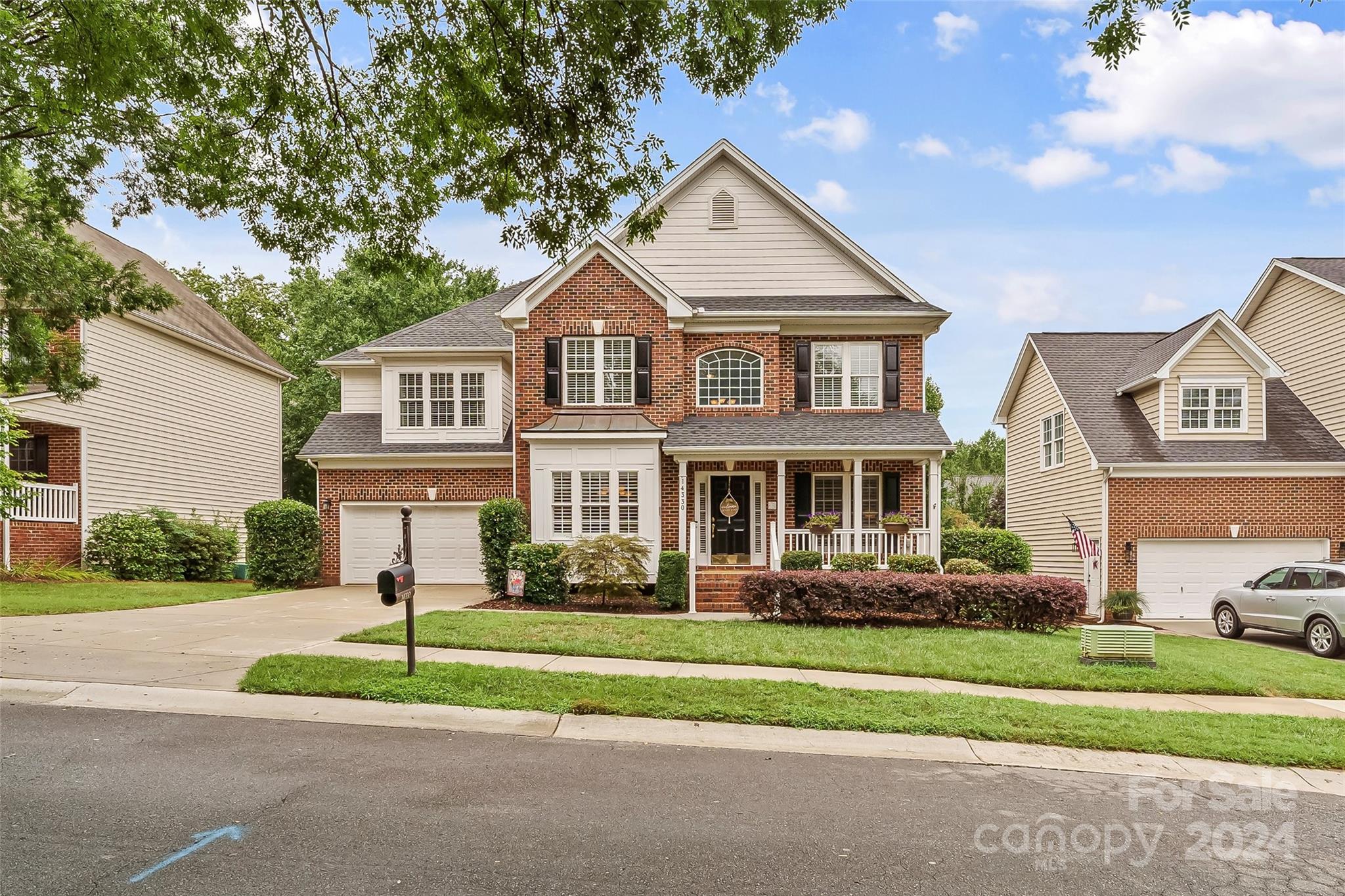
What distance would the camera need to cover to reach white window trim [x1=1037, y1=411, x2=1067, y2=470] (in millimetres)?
20234

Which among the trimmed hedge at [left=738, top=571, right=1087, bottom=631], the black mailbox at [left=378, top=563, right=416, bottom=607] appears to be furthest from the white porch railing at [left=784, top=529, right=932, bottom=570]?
the black mailbox at [left=378, top=563, right=416, bottom=607]

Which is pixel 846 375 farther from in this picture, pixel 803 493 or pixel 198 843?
pixel 198 843

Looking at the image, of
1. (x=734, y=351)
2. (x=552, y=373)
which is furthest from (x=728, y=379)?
(x=552, y=373)

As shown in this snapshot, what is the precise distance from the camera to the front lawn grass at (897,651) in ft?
29.9

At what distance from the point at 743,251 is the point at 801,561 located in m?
8.37

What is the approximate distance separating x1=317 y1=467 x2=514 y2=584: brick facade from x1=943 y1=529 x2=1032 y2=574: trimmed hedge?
411 inches

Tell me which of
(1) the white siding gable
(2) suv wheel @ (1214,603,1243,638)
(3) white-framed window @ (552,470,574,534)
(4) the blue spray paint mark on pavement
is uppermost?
(1) the white siding gable

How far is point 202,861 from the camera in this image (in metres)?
4.12

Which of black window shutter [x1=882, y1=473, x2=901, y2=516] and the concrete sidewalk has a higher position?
black window shutter [x1=882, y1=473, x2=901, y2=516]

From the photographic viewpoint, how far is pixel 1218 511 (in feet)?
57.4

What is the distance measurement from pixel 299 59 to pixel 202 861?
7.57m

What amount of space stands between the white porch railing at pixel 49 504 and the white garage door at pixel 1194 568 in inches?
983

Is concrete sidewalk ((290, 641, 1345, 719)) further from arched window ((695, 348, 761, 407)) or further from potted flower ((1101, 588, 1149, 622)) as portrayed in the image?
arched window ((695, 348, 761, 407))

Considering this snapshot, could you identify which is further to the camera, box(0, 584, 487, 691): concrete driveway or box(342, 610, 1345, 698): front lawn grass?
box(342, 610, 1345, 698): front lawn grass
